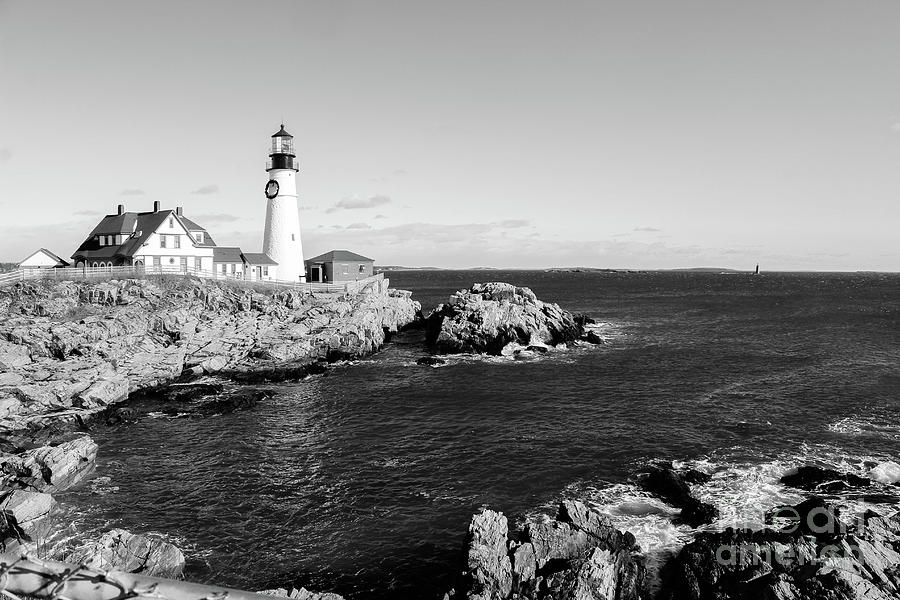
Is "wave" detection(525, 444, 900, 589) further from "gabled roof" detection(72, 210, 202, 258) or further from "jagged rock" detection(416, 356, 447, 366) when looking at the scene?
"gabled roof" detection(72, 210, 202, 258)

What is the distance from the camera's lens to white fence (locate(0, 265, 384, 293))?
5150 cm

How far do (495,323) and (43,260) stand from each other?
52.7 meters

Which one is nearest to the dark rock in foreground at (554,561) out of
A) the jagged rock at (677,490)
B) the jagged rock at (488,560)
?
the jagged rock at (488,560)

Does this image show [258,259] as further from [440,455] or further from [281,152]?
[440,455]

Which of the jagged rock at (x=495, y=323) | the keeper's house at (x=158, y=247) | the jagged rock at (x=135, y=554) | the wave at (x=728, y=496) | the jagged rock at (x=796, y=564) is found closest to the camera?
the jagged rock at (x=796, y=564)

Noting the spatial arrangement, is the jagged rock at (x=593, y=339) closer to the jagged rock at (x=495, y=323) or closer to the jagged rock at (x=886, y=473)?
the jagged rock at (x=495, y=323)

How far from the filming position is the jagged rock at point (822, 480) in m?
23.9

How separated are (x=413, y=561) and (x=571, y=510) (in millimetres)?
5812

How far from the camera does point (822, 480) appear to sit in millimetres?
24453

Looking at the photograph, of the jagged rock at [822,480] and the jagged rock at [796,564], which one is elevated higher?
the jagged rock at [796,564]

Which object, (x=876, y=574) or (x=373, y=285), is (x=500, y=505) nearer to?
(x=876, y=574)

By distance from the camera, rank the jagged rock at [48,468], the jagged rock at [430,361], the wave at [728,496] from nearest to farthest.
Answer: the wave at [728,496] < the jagged rock at [48,468] < the jagged rock at [430,361]

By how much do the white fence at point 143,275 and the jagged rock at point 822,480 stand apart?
170 ft

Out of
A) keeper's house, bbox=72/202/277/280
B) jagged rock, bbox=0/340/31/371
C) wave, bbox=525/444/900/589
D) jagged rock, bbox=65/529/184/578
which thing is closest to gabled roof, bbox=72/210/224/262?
keeper's house, bbox=72/202/277/280
